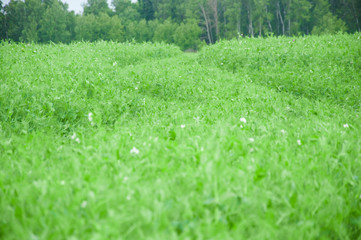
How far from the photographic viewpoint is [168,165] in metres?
2.45

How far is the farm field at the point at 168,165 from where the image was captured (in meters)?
1.73

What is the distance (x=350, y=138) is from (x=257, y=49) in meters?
7.31

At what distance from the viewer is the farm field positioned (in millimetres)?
1728

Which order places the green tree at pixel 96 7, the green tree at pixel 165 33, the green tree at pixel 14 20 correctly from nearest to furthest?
the green tree at pixel 165 33 < the green tree at pixel 14 20 < the green tree at pixel 96 7

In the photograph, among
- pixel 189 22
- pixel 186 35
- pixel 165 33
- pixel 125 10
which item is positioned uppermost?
pixel 125 10

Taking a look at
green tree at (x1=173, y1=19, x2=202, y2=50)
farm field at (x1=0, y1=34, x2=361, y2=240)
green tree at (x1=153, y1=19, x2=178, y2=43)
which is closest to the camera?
farm field at (x1=0, y1=34, x2=361, y2=240)

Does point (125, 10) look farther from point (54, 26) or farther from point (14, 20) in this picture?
point (14, 20)

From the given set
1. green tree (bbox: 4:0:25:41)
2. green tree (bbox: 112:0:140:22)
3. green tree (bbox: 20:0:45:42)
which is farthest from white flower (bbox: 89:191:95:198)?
green tree (bbox: 112:0:140:22)

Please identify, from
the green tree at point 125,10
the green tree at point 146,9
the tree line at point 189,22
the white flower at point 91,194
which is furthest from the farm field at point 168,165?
the green tree at point 146,9

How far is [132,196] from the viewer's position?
190 cm

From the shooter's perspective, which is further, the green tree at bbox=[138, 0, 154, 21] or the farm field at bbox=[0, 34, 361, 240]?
the green tree at bbox=[138, 0, 154, 21]

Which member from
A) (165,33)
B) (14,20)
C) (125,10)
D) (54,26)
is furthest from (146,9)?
(14,20)

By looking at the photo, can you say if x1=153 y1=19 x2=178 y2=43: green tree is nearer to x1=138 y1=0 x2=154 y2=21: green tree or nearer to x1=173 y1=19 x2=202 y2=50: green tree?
x1=173 y1=19 x2=202 y2=50: green tree

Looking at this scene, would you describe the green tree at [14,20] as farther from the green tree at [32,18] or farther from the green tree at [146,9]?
the green tree at [146,9]
